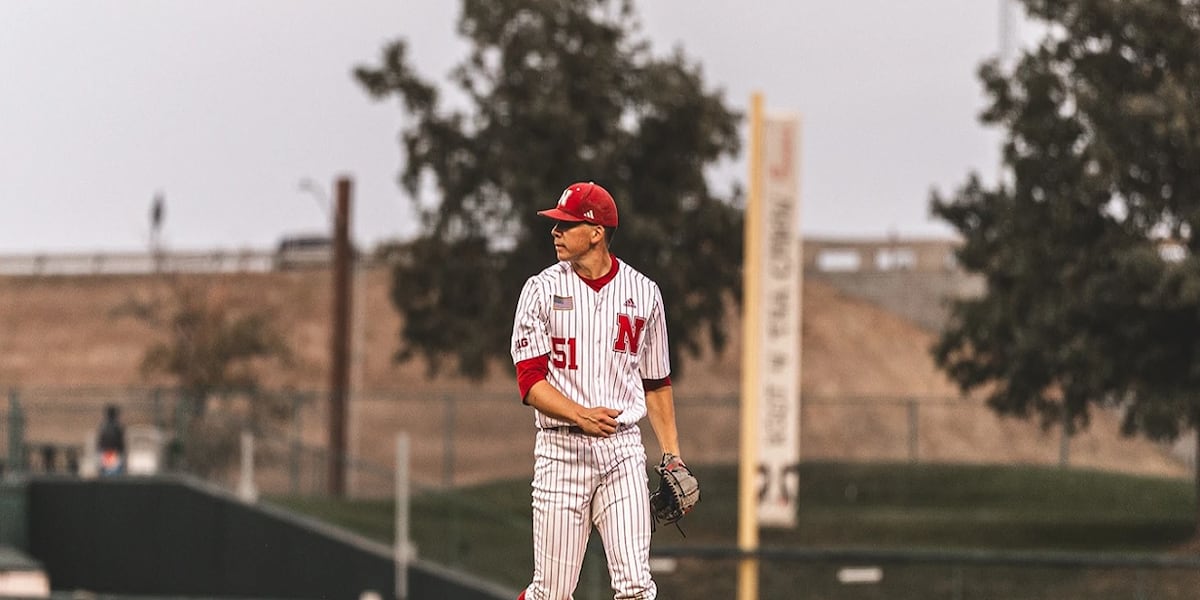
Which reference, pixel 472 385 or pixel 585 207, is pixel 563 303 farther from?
pixel 472 385

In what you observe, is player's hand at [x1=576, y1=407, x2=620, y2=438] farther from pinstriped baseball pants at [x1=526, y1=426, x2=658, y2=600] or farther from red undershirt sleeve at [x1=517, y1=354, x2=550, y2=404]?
red undershirt sleeve at [x1=517, y1=354, x2=550, y2=404]

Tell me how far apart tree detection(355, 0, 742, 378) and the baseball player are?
3791 centimetres

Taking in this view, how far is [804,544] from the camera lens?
4044 centimetres

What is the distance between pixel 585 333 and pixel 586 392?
0.83 feet

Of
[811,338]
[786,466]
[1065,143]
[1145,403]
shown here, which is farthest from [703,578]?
[811,338]

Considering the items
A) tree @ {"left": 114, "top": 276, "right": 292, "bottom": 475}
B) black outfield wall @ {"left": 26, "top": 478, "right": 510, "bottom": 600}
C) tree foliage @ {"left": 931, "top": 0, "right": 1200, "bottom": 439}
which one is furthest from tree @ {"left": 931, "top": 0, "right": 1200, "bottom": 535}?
tree @ {"left": 114, "top": 276, "right": 292, "bottom": 475}

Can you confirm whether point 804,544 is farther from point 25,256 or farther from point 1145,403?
point 25,256

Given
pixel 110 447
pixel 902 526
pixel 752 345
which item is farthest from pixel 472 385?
pixel 752 345

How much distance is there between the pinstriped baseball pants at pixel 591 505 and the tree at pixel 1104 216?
27.1 meters

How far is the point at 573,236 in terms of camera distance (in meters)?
8.27

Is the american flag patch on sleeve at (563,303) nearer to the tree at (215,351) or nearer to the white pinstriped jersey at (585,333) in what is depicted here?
the white pinstriped jersey at (585,333)

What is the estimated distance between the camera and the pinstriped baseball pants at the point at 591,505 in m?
8.41

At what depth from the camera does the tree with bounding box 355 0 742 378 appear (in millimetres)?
46969

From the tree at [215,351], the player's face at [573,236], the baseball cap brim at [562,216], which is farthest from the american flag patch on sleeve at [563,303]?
the tree at [215,351]
